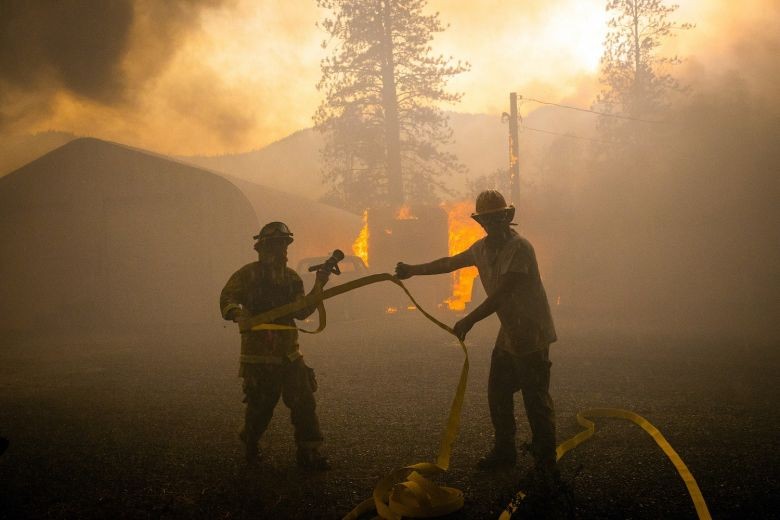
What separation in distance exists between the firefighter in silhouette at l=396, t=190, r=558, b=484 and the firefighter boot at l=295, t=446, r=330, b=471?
1188mm

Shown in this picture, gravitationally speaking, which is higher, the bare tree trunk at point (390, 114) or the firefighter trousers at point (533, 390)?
the bare tree trunk at point (390, 114)

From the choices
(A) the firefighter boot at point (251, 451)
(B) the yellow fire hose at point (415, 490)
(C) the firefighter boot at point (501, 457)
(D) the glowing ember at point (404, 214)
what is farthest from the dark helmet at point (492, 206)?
(D) the glowing ember at point (404, 214)

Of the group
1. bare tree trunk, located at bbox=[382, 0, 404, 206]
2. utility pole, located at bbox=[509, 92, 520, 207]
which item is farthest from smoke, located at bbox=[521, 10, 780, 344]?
bare tree trunk, located at bbox=[382, 0, 404, 206]

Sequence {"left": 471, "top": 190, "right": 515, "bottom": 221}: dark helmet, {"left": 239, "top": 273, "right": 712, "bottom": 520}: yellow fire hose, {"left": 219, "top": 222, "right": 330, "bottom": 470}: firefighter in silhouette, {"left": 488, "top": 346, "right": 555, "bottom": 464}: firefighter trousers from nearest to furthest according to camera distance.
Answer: {"left": 239, "top": 273, "right": 712, "bottom": 520}: yellow fire hose → {"left": 488, "top": 346, "right": 555, "bottom": 464}: firefighter trousers → {"left": 471, "top": 190, "right": 515, "bottom": 221}: dark helmet → {"left": 219, "top": 222, "right": 330, "bottom": 470}: firefighter in silhouette

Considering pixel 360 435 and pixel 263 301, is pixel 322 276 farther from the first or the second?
pixel 360 435

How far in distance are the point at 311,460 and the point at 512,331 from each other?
180 centimetres

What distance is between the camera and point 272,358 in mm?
4195

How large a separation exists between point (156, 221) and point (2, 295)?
4.94 meters

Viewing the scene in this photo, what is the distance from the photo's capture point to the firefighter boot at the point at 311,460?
4164 millimetres

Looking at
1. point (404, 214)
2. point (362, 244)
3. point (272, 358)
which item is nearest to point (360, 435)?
point (272, 358)

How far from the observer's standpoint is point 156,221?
61.0 feet

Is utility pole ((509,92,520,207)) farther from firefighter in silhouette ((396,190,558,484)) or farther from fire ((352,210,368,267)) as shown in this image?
firefighter in silhouette ((396,190,558,484))

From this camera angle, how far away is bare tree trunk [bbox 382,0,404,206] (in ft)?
103

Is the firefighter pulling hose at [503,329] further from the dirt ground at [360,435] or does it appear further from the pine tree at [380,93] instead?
the pine tree at [380,93]
